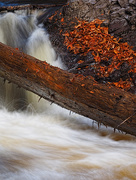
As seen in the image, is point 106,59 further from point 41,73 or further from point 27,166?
point 27,166

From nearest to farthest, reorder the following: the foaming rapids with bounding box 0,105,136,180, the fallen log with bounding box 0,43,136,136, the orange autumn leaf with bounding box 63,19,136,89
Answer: the foaming rapids with bounding box 0,105,136,180 → the fallen log with bounding box 0,43,136,136 → the orange autumn leaf with bounding box 63,19,136,89

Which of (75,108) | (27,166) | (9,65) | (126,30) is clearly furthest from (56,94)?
(126,30)

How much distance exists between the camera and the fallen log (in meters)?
2.96

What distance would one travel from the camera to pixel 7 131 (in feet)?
12.5

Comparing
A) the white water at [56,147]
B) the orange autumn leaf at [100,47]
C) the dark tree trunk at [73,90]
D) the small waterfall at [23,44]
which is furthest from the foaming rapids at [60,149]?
the orange autumn leaf at [100,47]

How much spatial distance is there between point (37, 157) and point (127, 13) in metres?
4.77

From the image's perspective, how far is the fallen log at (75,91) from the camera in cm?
296

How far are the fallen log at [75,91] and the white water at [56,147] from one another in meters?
0.54

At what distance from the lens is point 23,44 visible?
5805mm

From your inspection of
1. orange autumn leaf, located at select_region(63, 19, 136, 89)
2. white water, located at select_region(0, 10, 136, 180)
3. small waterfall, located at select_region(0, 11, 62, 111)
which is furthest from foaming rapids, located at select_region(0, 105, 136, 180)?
orange autumn leaf, located at select_region(63, 19, 136, 89)

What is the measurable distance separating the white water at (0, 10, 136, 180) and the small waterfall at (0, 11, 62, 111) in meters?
0.04

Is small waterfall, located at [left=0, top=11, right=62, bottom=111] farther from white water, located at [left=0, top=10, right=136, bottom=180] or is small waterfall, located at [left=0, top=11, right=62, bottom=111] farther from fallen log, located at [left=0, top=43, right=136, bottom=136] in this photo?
fallen log, located at [left=0, top=43, right=136, bottom=136]

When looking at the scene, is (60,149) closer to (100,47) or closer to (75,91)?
(75,91)

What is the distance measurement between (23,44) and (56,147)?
3.46 meters
